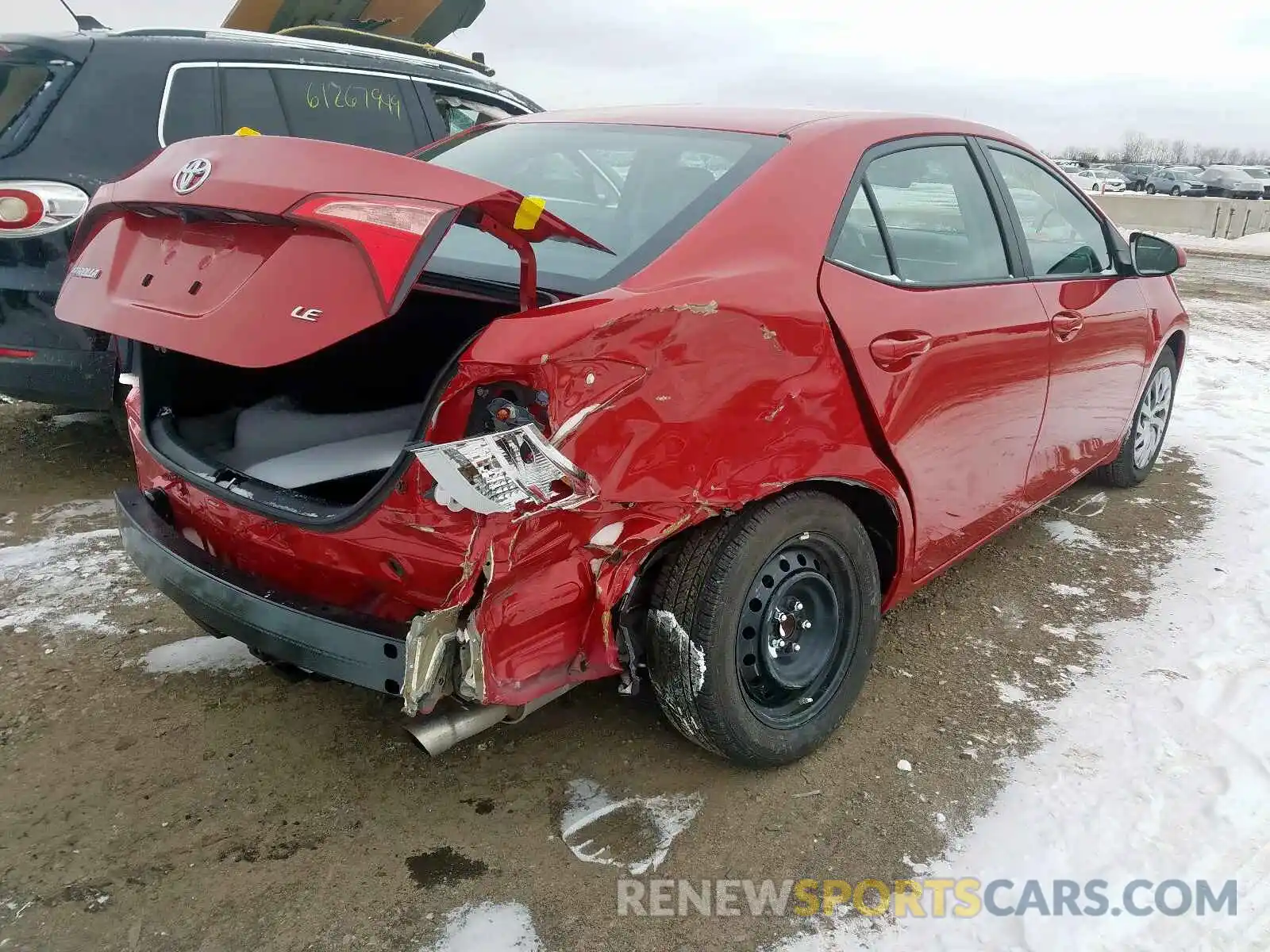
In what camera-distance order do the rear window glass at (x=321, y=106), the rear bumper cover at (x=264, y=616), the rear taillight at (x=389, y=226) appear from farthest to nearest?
the rear window glass at (x=321, y=106) < the rear bumper cover at (x=264, y=616) < the rear taillight at (x=389, y=226)

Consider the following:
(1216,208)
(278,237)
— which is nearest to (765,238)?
(278,237)

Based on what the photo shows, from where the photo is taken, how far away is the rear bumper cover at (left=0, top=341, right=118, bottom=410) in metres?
3.84

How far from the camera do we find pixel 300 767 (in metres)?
2.50

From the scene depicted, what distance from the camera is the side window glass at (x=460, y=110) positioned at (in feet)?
18.0

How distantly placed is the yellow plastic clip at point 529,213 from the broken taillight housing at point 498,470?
1.30 ft

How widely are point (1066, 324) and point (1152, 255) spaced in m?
0.97

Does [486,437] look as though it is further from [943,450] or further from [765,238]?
[943,450]

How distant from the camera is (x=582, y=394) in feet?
5.95

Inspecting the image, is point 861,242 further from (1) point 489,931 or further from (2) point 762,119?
(1) point 489,931

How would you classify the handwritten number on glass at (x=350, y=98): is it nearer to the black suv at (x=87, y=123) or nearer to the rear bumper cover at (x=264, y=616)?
the black suv at (x=87, y=123)

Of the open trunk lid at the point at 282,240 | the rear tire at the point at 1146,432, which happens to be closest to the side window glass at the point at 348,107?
the open trunk lid at the point at 282,240

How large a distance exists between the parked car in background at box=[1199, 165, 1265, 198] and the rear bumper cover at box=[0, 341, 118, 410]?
46094 mm

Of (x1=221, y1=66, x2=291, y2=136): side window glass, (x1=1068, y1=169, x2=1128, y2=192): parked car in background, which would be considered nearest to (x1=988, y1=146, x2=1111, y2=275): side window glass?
(x1=221, y1=66, x2=291, y2=136): side window glass

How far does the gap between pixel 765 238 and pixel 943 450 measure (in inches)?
36.4
